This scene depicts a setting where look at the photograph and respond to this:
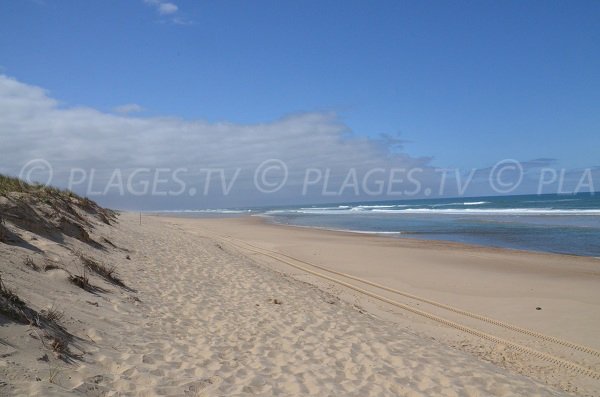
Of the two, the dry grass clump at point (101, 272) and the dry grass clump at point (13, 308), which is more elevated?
the dry grass clump at point (13, 308)

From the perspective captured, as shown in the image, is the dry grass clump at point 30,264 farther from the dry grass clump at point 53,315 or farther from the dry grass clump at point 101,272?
the dry grass clump at point 53,315

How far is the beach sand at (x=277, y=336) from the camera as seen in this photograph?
12.7 ft

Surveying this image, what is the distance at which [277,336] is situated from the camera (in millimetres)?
5848

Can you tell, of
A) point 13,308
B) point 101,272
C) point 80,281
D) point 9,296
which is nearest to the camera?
point 13,308

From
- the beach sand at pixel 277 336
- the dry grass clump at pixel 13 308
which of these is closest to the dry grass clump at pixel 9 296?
the dry grass clump at pixel 13 308

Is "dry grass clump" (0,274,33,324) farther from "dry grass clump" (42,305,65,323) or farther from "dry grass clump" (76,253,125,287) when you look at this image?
"dry grass clump" (76,253,125,287)

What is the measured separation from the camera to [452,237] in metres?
24.0

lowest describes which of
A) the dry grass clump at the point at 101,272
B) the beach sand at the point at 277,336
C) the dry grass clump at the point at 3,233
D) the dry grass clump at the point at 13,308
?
the beach sand at the point at 277,336

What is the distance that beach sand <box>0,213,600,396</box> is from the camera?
3.87 metres

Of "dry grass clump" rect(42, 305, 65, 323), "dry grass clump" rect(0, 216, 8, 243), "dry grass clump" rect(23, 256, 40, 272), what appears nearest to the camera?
"dry grass clump" rect(42, 305, 65, 323)

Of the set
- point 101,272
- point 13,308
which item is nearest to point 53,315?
point 13,308

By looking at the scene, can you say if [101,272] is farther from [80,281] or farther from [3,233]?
[3,233]

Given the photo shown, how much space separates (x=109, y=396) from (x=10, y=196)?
6.79 meters

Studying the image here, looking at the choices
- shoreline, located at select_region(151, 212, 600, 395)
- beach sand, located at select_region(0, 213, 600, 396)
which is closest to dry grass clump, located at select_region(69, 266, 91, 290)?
beach sand, located at select_region(0, 213, 600, 396)
